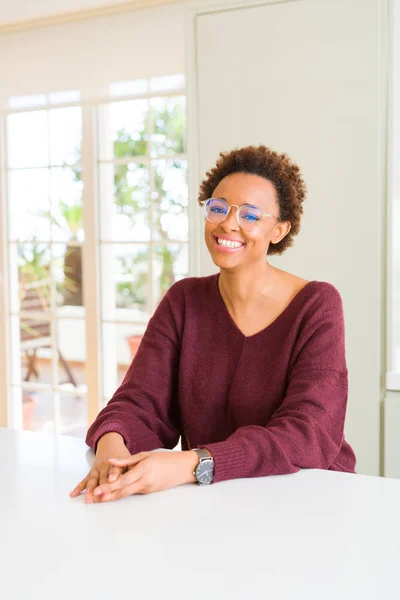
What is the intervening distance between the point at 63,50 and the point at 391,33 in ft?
6.21

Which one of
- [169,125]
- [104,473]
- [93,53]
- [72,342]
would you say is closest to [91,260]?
[93,53]

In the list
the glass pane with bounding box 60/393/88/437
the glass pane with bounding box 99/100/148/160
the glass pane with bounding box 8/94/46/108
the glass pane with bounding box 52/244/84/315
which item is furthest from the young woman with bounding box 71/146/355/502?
the glass pane with bounding box 52/244/84/315

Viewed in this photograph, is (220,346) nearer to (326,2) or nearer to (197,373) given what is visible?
(197,373)

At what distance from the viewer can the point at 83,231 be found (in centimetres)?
422

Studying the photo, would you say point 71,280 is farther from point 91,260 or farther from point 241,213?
point 241,213

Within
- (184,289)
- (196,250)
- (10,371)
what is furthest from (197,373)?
(10,371)

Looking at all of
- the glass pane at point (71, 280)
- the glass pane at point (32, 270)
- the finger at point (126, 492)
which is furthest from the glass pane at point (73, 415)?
the finger at point (126, 492)

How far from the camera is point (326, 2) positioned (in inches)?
105

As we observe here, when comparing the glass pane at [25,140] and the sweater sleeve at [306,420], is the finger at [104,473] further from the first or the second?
the glass pane at [25,140]

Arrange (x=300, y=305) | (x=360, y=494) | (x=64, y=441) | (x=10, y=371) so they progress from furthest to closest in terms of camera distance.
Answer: (x=10, y=371) → (x=300, y=305) → (x=64, y=441) → (x=360, y=494)

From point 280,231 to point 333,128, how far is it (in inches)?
36.6

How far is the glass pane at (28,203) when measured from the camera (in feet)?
15.1


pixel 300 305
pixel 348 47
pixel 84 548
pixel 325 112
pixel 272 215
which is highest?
pixel 348 47

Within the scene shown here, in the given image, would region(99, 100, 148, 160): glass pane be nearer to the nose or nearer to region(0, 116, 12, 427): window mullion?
region(0, 116, 12, 427): window mullion
